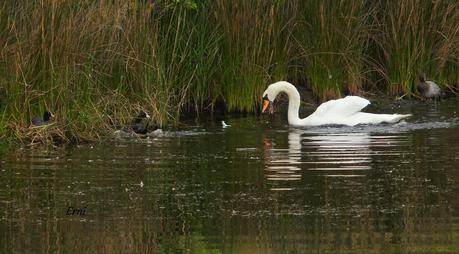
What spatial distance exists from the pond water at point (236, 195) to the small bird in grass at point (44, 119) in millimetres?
434

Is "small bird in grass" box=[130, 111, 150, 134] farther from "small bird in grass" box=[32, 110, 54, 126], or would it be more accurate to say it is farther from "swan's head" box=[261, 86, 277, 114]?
"swan's head" box=[261, 86, 277, 114]

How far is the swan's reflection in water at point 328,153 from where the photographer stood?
37.9 feet

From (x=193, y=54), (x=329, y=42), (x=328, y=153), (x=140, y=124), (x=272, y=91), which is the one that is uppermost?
(x=329, y=42)

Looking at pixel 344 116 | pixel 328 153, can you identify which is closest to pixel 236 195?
pixel 328 153

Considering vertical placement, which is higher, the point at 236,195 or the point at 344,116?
the point at 344,116

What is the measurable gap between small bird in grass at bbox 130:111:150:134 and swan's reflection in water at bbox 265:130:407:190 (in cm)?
160

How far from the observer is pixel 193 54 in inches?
693

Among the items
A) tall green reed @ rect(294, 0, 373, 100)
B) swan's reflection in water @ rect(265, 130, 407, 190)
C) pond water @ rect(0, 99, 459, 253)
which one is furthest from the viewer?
tall green reed @ rect(294, 0, 373, 100)

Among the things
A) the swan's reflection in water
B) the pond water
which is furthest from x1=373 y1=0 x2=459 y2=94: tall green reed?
the pond water

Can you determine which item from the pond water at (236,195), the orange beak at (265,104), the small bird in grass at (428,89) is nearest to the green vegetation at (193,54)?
the small bird in grass at (428,89)

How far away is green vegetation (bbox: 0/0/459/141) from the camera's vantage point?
14.2 meters

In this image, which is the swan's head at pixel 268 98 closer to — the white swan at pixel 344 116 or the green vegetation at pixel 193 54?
the white swan at pixel 344 116

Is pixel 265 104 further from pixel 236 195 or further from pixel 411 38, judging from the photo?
pixel 236 195

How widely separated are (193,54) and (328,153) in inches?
189
